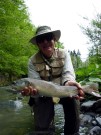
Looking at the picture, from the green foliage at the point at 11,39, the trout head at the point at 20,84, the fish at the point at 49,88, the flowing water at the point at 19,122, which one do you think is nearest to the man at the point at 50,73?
the fish at the point at 49,88

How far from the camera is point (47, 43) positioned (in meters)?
5.56

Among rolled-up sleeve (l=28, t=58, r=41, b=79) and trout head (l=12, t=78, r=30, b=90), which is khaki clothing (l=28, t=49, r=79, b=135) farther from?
trout head (l=12, t=78, r=30, b=90)

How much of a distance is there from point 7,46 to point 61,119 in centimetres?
2550

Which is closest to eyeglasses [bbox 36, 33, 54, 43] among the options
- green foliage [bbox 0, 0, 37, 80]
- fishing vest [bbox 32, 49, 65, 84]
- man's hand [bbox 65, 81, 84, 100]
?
fishing vest [bbox 32, 49, 65, 84]

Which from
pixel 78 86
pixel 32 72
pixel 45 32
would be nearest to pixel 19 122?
pixel 32 72

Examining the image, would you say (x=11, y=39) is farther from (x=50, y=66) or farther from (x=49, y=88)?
(x=49, y=88)

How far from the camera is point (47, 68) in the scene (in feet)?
18.8

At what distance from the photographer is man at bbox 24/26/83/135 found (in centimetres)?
552

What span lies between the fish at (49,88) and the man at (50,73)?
0.36m

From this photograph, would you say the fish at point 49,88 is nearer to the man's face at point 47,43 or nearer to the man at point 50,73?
the man at point 50,73

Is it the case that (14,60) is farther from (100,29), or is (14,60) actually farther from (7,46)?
(100,29)

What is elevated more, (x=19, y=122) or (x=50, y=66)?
(x=50, y=66)

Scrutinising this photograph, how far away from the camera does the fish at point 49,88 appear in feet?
15.8

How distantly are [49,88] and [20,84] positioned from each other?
44cm
